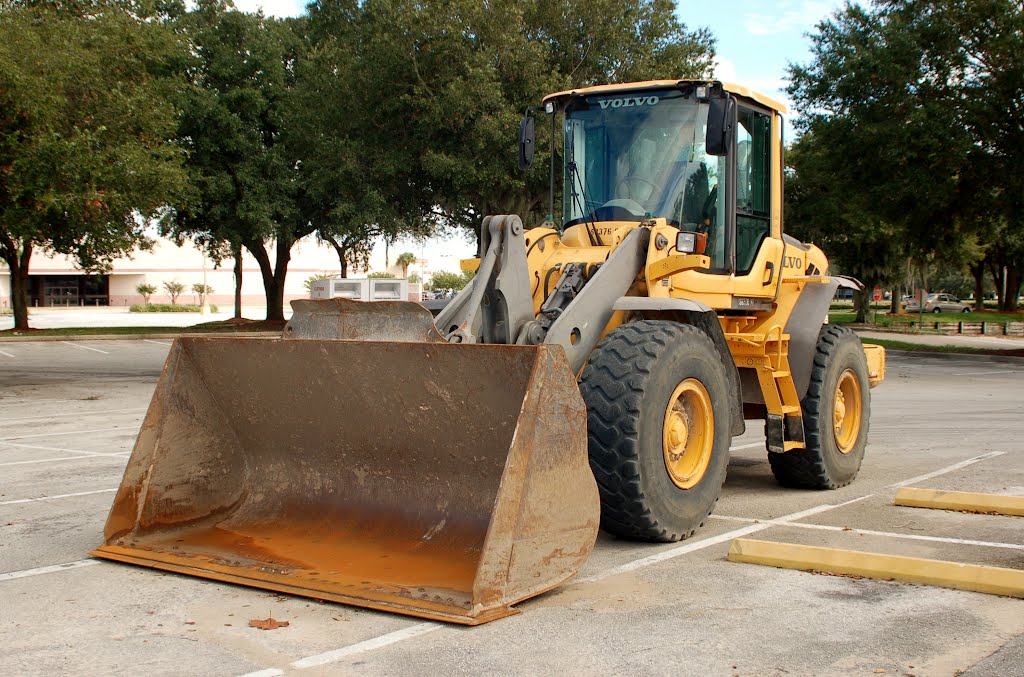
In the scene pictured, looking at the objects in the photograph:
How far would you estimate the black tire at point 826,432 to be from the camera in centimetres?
869

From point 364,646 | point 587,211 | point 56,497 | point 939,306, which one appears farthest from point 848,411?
point 939,306

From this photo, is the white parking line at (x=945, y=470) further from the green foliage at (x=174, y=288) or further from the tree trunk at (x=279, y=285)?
the green foliage at (x=174, y=288)

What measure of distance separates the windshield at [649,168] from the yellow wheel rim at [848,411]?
6.90 feet

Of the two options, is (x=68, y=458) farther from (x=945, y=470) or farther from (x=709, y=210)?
→ (x=945, y=470)

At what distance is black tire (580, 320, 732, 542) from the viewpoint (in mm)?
6117

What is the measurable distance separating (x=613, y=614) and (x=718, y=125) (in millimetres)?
3612

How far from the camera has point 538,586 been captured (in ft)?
17.4

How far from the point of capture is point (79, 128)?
695 inches

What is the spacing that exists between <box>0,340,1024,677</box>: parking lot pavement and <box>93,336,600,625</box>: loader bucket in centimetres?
21

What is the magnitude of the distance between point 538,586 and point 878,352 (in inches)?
246

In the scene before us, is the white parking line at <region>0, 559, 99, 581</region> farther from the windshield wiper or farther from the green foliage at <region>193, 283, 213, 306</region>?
the green foliage at <region>193, 283, 213, 306</region>

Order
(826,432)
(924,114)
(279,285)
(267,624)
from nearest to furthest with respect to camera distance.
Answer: (267,624) → (826,432) → (924,114) → (279,285)

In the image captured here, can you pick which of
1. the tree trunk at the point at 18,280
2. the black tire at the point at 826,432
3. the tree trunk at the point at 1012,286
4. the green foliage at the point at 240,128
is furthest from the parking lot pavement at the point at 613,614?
the tree trunk at the point at 1012,286

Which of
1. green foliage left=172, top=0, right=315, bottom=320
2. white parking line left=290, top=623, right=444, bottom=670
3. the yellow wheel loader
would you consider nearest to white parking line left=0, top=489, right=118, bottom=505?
the yellow wheel loader
